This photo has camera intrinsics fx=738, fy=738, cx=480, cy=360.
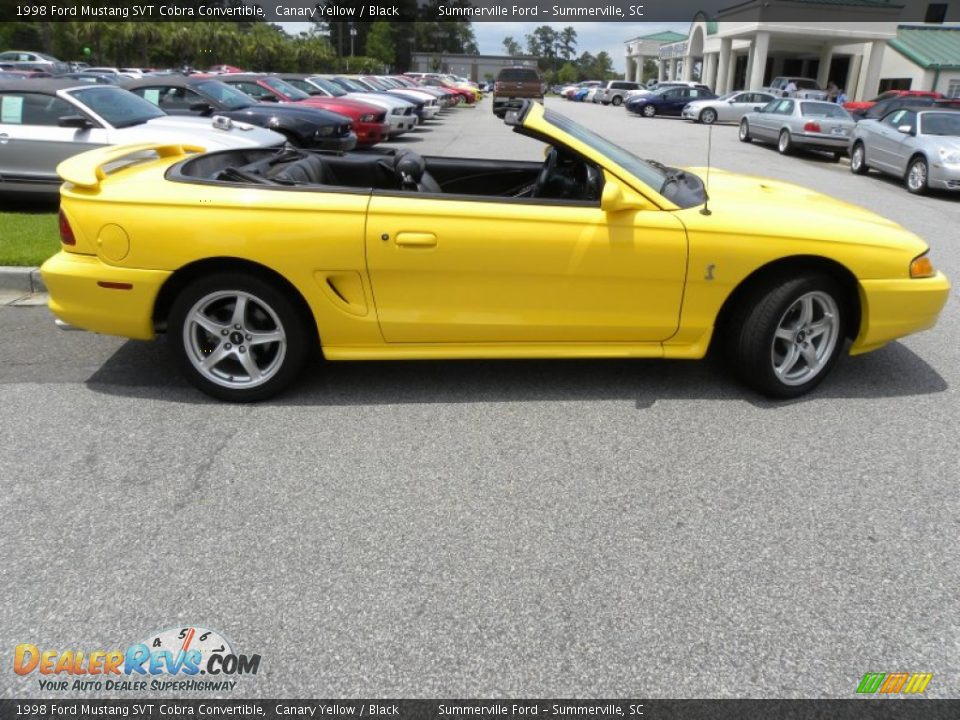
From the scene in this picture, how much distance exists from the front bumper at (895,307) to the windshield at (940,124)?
1053 centimetres

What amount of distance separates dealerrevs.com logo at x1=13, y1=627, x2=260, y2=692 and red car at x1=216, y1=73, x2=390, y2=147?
13.2 meters

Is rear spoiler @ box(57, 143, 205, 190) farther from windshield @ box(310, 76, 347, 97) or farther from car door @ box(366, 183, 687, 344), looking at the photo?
windshield @ box(310, 76, 347, 97)

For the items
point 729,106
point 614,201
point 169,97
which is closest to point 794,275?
point 614,201

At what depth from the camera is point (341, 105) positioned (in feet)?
47.9

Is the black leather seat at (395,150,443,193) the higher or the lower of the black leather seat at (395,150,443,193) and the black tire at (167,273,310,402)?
the higher

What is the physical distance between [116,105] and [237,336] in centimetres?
651

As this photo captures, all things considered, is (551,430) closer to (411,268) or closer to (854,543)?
(411,268)

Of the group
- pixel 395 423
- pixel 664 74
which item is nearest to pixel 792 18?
pixel 664 74

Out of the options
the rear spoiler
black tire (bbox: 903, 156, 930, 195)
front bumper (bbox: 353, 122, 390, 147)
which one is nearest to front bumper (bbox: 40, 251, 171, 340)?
the rear spoiler

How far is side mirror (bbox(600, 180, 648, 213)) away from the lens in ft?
12.0

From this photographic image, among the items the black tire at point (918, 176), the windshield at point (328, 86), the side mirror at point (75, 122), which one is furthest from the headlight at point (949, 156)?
the windshield at point (328, 86)

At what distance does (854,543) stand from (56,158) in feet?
28.1

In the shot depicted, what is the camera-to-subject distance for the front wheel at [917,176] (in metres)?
12.0

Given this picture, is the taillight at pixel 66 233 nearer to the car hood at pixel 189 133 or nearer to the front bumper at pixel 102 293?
the front bumper at pixel 102 293
